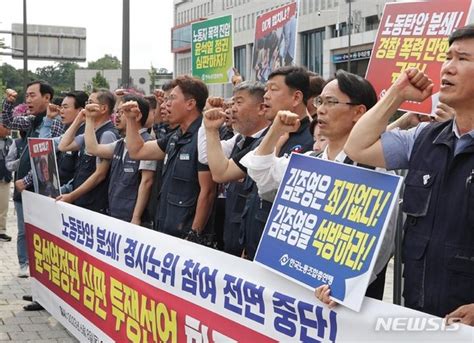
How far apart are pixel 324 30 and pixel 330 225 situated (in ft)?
186

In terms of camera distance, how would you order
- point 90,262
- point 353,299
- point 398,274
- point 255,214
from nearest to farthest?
point 353,299 < point 398,274 < point 255,214 < point 90,262

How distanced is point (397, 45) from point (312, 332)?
234 centimetres

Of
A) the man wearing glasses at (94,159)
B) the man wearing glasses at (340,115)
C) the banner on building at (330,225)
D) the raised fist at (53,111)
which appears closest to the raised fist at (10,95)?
the raised fist at (53,111)

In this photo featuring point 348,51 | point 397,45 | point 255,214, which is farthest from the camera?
point 348,51

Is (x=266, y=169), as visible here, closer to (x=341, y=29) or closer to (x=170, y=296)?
(x=170, y=296)

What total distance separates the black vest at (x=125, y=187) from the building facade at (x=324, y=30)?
36092mm

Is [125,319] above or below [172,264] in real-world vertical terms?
below

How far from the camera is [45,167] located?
251 inches

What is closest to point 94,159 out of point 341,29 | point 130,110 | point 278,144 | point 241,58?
point 130,110

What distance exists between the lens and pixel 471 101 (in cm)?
283

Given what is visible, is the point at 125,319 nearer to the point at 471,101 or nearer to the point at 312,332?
the point at 312,332

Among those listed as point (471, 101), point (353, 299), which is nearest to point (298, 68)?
point (471, 101)

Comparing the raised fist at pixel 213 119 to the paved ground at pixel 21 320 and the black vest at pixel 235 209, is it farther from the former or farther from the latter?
the paved ground at pixel 21 320

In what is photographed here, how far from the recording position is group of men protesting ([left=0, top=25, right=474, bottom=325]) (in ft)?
9.06
